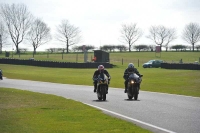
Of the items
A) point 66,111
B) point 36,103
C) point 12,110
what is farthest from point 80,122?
point 36,103

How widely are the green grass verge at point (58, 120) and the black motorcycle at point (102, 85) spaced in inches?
103

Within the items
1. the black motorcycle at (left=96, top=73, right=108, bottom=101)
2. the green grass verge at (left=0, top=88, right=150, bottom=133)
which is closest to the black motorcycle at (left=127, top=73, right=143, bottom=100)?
the black motorcycle at (left=96, top=73, right=108, bottom=101)

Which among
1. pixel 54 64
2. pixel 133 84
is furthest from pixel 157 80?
pixel 54 64

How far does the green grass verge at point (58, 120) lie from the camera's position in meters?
10.8

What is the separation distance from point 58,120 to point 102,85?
24.1 feet

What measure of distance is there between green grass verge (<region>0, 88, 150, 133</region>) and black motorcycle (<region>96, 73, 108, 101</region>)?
2607mm

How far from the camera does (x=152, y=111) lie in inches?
584

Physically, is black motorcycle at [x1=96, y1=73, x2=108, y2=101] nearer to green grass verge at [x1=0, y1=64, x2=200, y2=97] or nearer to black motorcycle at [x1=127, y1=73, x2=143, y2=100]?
black motorcycle at [x1=127, y1=73, x2=143, y2=100]

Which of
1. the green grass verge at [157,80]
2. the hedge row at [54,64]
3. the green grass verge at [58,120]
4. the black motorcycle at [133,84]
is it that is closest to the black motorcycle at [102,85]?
the black motorcycle at [133,84]

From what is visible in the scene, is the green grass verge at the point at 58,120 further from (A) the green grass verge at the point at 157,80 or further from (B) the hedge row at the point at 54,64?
(B) the hedge row at the point at 54,64

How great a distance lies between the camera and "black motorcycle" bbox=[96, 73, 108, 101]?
19.7 meters

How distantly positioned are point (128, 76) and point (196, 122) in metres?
8.46

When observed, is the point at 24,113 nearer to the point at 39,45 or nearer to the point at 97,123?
the point at 97,123

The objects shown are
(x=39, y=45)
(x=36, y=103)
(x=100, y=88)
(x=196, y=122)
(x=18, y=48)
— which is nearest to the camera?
(x=196, y=122)
